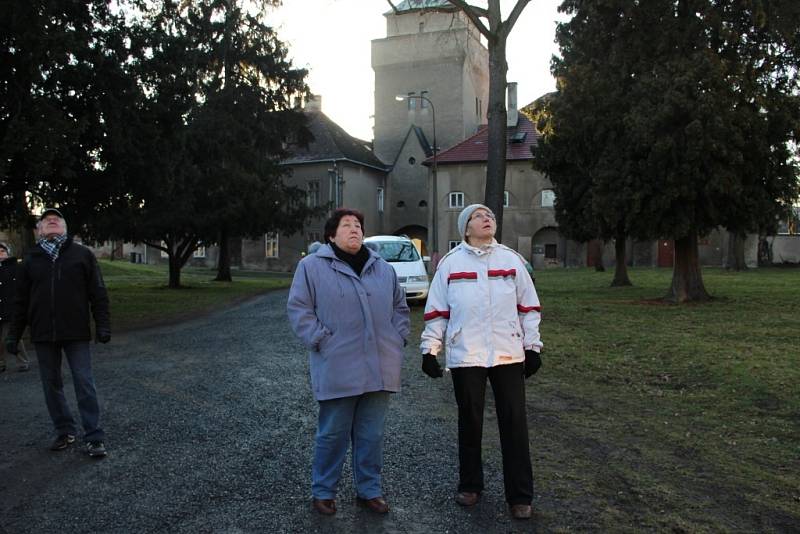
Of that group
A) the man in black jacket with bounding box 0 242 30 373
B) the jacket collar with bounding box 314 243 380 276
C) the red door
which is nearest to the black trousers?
the jacket collar with bounding box 314 243 380 276

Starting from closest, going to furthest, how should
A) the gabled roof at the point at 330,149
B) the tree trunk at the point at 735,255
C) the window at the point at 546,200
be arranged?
the tree trunk at the point at 735,255, the window at the point at 546,200, the gabled roof at the point at 330,149

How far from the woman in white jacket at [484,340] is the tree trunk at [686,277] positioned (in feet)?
55.1

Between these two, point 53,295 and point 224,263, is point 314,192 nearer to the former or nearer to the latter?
point 224,263

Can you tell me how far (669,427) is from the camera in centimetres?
683

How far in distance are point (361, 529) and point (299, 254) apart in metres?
51.4

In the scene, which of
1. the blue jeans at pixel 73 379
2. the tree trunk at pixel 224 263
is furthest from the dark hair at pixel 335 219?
the tree trunk at pixel 224 263

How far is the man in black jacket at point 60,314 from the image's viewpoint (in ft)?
19.0

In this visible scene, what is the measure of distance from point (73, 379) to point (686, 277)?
701 inches

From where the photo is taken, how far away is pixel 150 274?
43094 millimetres

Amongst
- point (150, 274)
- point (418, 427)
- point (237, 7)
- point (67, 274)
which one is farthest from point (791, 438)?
point (150, 274)

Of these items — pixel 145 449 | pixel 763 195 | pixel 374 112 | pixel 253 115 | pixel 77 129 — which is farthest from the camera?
pixel 374 112

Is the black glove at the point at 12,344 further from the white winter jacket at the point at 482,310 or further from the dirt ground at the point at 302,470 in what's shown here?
the white winter jacket at the point at 482,310

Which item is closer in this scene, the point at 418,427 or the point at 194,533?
the point at 194,533

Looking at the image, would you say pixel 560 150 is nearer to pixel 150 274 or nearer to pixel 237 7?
pixel 237 7
